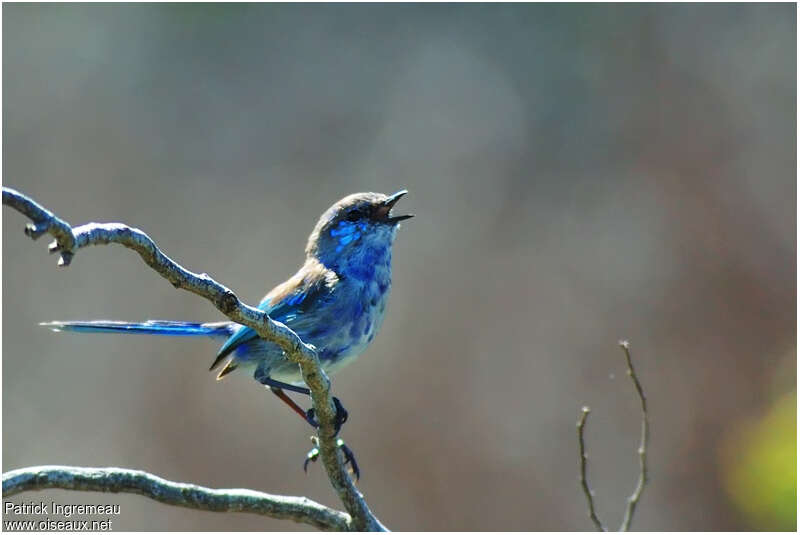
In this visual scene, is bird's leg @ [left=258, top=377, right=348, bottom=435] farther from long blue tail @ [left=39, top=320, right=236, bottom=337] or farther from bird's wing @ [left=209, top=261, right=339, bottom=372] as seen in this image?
long blue tail @ [left=39, top=320, right=236, bottom=337]

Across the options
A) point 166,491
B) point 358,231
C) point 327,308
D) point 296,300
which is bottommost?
point 166,491

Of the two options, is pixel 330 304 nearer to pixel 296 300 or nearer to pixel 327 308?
pixel 327 308

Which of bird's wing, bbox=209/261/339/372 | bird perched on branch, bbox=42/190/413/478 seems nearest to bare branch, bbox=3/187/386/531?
bird perched on branch, bbox=42/190/413/478

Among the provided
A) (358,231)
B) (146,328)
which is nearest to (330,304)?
(358,231)

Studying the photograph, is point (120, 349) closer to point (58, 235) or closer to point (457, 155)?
point (457, 155)

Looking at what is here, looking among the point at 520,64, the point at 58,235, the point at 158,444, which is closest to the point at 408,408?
the point at 158,444

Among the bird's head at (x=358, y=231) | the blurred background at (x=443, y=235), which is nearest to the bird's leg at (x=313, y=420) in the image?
the bird's head at (x=358, y=231)
